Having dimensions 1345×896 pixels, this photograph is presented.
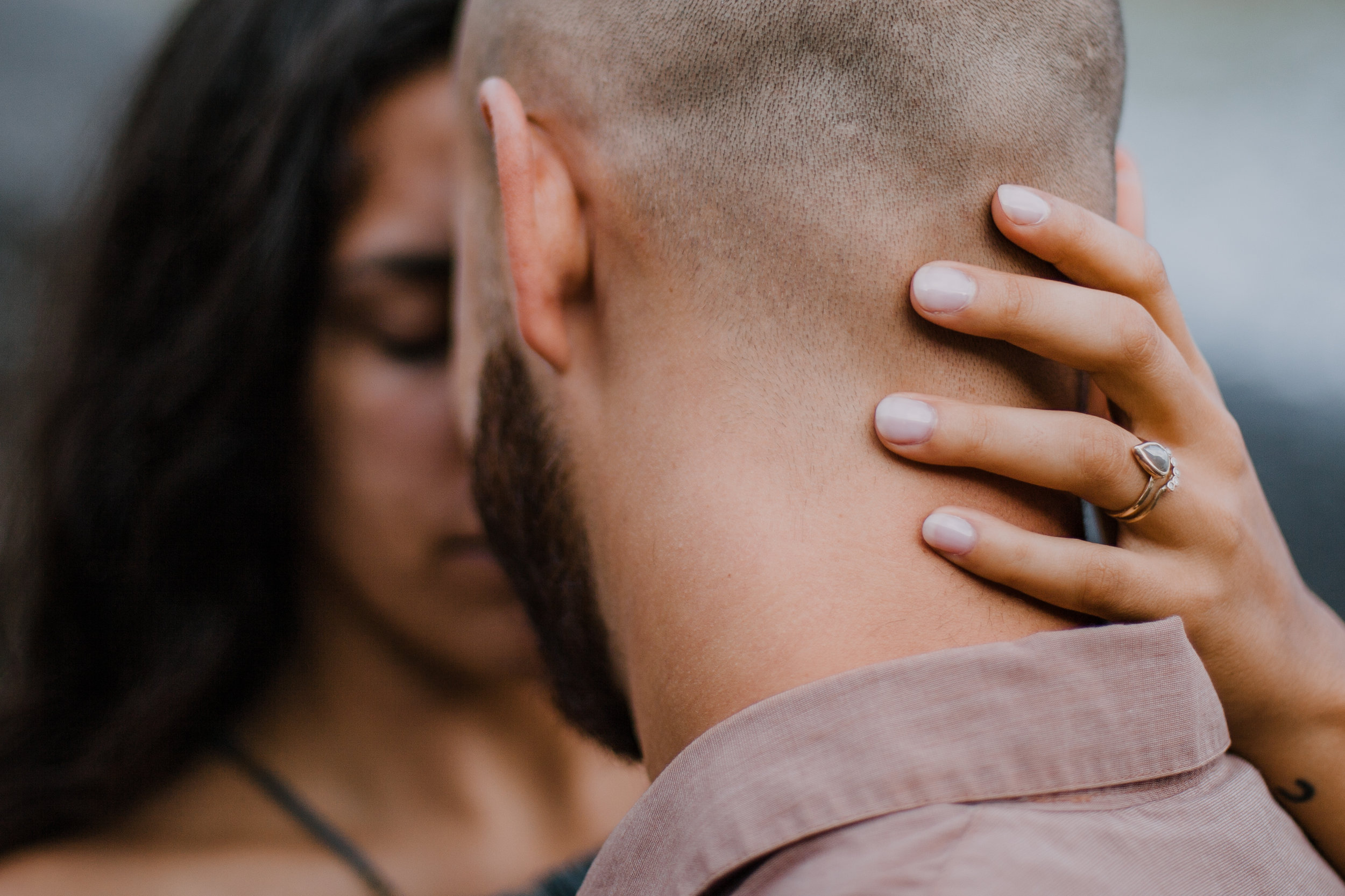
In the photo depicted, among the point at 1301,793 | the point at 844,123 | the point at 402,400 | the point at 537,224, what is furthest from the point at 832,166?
the point at 402,400

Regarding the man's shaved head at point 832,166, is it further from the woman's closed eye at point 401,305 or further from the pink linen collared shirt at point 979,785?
the woman's closed eye at point 401,305

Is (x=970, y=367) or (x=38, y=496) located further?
(x=38, y=496)

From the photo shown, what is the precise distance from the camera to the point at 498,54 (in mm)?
795

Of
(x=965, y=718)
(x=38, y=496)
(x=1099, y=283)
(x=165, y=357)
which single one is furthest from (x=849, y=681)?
(x=38, y=496)

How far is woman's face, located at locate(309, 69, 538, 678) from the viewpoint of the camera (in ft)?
3.96

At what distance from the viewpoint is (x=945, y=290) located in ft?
1.90

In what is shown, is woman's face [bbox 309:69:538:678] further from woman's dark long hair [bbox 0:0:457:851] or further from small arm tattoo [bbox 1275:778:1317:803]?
small arm tattoo [bbox 1275:778:1317:803]

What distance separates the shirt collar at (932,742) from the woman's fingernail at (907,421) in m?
0.14

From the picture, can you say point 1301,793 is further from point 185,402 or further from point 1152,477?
point 185,402

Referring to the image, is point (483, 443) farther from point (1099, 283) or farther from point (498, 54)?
point (1099, 283)

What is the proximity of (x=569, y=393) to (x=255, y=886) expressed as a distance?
98 cm

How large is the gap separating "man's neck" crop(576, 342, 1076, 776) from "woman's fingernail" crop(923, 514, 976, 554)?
11 millimetres

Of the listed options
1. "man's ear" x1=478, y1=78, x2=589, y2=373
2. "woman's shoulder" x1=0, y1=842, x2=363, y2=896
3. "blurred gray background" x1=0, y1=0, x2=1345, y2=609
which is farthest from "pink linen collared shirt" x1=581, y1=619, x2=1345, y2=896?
"blurred gray background" x1=0, y1=0, x2=1345, y2=609

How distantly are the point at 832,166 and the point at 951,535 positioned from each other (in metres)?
0.26
